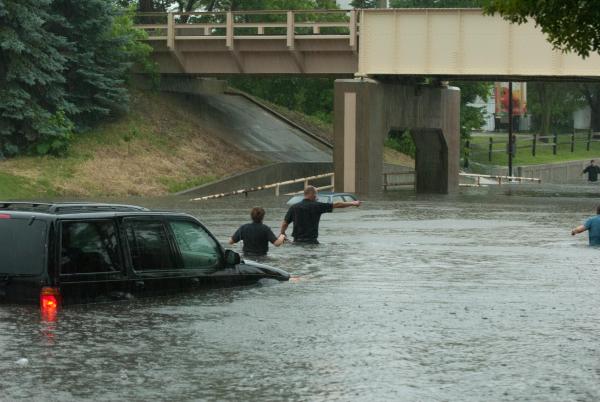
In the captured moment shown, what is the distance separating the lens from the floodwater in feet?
34.3

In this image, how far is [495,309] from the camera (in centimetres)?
1558

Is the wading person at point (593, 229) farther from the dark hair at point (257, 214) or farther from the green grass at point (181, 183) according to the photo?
the green grass at point (181, 183)

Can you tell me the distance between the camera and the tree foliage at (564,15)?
15266mm

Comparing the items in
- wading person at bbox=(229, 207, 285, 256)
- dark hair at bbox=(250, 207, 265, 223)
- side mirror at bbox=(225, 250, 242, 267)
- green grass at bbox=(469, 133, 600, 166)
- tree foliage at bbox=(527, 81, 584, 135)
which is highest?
tree foliage at bbox=(527, 81, 584, 135)

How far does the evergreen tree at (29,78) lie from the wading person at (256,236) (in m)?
28.8

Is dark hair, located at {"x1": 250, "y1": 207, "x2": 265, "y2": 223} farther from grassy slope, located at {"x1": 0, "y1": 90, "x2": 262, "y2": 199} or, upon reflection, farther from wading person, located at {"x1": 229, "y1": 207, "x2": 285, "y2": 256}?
grassy slope, located at {"x1": 0, "y1": 90, "x2": 262, "y2": 199}

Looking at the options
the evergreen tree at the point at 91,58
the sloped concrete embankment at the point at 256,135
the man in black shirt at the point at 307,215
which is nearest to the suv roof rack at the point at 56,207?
the man in black shirt at the point at 307,215

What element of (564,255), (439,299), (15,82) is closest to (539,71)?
(15,82)

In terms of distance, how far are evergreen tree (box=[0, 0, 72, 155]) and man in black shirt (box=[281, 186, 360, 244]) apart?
2615 cm

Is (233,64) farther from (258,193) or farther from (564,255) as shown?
(564,255)

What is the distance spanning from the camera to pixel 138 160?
5147 cm

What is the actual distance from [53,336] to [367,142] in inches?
1568

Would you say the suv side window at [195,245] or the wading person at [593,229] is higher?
the suv side window at [195,245]

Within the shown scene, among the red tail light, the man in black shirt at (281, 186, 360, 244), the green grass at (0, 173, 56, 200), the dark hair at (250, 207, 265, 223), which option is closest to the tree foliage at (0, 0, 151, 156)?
the green grass at (0, 173, 56, 200)
